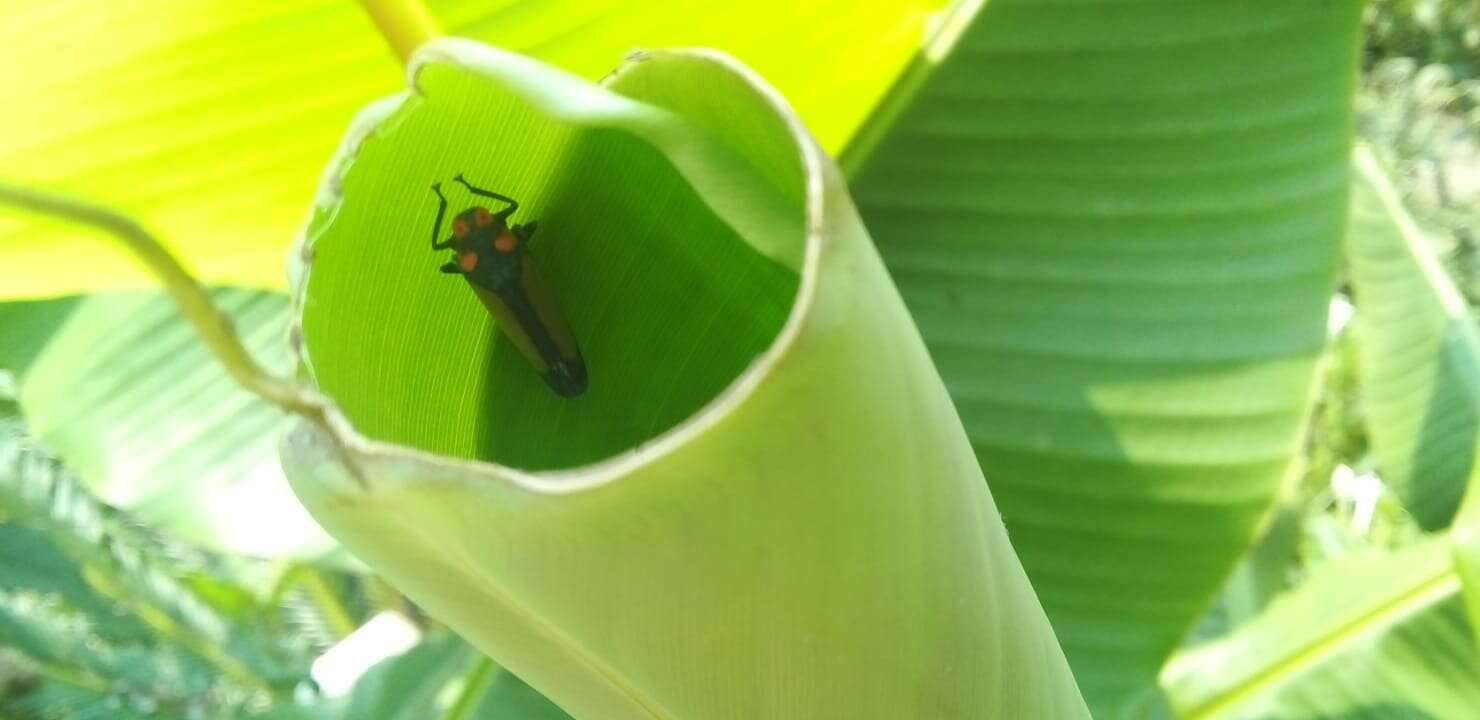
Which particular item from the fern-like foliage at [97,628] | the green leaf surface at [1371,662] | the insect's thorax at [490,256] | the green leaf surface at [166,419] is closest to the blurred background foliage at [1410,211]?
the green leaf surface at [1371,662]

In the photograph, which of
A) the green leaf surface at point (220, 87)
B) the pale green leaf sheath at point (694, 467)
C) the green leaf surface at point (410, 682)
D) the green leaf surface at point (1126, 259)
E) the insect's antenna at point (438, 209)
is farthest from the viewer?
the green leaf surface at point (410, 682)

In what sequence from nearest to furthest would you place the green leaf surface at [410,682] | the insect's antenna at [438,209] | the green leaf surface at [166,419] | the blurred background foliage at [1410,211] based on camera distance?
the insect's antenna at [438,209] → the green leaf surface at [166,419] → the green leaf surface at [410,682] → the blurred background foliage at [1410,211]

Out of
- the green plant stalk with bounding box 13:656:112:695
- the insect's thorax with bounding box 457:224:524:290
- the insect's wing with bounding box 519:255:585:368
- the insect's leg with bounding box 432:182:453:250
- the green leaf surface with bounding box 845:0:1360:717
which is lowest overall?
the green plant stalk with bounding box 13:656:112:695

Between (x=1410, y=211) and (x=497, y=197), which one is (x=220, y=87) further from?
(x=1410, y=211)

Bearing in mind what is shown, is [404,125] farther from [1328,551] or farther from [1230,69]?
[1328,551]

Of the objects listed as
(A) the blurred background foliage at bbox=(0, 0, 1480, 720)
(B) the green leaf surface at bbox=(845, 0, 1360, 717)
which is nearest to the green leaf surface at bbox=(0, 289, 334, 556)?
(A) the blurred background foliage at bbox=(0, 0, 1480, 720)

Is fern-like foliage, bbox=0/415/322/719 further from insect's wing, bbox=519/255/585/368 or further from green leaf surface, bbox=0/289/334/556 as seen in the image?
insect's wing, bbox=519/255/585/368

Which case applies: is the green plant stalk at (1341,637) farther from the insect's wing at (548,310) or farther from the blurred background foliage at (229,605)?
the insect's wing at (548,310)
